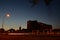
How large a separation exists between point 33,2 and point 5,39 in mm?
2502

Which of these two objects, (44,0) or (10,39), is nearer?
(10,39)

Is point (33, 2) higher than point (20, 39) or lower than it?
higher

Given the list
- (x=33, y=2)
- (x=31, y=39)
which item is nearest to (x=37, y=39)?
(x=31, y=39)

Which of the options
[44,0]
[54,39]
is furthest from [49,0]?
[54,39]

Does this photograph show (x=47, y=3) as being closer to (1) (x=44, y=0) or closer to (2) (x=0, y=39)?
(1) (x=44, y=0)

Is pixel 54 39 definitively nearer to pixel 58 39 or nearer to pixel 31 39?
pixel 58 39

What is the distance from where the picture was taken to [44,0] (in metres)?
8.56

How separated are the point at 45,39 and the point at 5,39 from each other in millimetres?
2133

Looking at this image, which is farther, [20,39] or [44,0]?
[44,0]

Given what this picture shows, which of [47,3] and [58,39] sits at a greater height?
[47,3]

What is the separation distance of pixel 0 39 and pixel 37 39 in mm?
2022

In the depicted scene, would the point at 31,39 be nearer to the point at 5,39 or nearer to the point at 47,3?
the point at 5,39

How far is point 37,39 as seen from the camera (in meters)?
7.99

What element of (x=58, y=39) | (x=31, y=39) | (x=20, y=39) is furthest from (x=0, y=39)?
(x=58, y=39)
